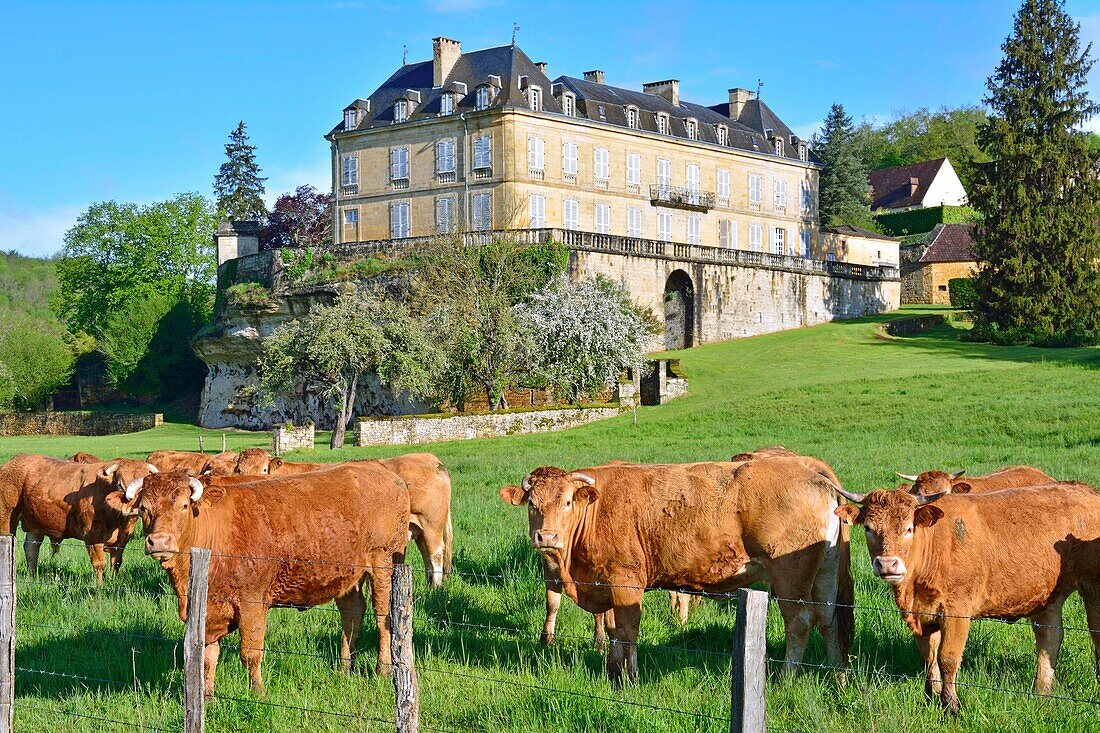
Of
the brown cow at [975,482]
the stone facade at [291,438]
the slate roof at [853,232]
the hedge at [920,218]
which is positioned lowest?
the stone facade at [291,438]

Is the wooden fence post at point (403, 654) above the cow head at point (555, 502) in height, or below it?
below

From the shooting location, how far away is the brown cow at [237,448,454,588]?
1299 cm

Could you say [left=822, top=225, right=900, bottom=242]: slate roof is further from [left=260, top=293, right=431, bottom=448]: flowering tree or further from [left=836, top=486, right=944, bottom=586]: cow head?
[left=836, top=486, right=944, bottom=586]: cow head

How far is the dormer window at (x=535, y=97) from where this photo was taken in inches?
2279

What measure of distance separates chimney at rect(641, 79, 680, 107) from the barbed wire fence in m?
62.3

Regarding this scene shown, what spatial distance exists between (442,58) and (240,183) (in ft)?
128

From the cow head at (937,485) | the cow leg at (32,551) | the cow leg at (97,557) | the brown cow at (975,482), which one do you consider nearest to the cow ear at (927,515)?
the brown cow at (975,482)

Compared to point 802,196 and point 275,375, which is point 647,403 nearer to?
point 275,375

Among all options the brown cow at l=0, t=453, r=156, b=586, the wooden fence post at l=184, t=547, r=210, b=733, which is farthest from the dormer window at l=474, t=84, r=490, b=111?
the wooden fence post at l=184, t=547, r=210, b=733

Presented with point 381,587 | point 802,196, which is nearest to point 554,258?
point 802,196

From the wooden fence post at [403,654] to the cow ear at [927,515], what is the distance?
4087 millimetres

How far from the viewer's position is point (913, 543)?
8367 millimetres

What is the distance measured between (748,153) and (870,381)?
3099 cm

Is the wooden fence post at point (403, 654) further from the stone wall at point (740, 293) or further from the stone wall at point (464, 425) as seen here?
the stone wall at point (740, 293)
